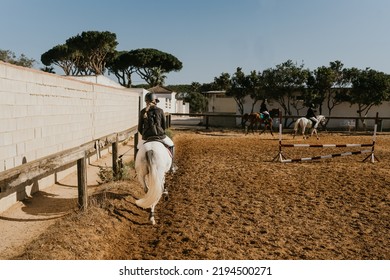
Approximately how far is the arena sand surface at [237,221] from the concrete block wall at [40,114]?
1.48m

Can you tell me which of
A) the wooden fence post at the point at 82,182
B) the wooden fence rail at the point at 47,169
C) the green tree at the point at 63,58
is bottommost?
the wooden fence post at the point at 82,182

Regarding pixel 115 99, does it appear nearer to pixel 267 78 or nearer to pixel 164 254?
pixel 164 254

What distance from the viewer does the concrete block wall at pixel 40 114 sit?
5300 mm

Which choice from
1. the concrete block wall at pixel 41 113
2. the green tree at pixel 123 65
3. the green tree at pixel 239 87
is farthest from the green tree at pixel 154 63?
the concrete block wall at pixel 41 113

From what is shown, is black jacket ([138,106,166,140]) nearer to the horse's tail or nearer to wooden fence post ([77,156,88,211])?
the horse's tail

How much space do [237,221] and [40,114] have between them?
14.2 ft

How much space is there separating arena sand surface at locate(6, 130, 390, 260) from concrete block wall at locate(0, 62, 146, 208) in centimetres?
148

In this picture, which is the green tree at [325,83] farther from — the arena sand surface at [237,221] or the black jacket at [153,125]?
the black jacket at [153,125]

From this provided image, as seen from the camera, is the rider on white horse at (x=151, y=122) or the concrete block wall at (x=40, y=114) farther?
the rider on white horse at (x=151, y=122)

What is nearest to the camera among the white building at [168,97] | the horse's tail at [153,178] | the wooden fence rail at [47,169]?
the wooden fence rail at [47,169]

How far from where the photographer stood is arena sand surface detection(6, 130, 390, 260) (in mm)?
4188

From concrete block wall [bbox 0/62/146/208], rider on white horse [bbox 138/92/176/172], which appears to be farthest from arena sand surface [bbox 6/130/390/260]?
concrete block wall [bbox 0/62/146/208]

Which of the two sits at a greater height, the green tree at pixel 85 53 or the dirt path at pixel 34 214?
the green tree at pixel 85 53
